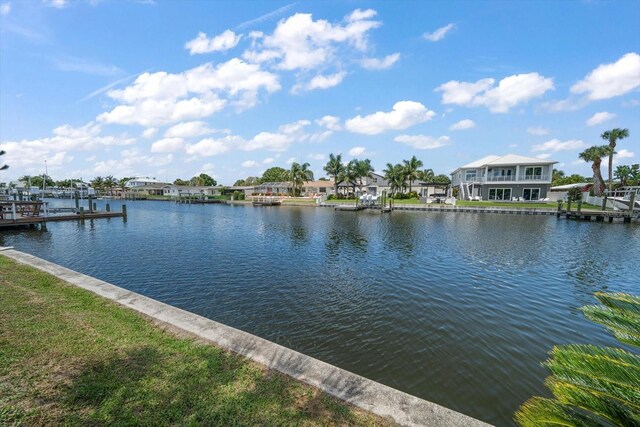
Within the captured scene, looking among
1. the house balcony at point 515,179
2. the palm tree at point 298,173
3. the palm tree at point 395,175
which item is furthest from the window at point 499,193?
the palm tree at point 298,173

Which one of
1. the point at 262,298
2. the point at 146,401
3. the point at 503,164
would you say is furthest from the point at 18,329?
the point at 503,164

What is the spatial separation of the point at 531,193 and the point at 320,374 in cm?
6339

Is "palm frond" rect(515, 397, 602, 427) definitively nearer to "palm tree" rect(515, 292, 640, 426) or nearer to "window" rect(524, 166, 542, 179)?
"palm tree" rect(515, 292, 640, 426)

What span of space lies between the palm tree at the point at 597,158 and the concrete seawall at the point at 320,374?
69.9 m

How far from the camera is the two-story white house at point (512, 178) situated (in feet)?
173

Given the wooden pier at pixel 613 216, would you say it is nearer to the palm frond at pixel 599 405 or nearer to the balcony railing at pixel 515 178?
the balcony railing at pixel 515 178

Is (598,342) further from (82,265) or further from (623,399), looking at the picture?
(82,265)

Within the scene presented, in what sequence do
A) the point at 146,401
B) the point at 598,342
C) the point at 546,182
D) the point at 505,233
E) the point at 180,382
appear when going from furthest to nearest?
the point at 546,182, the point at 505,233, the point at 598,342, the point at 180,382, the point at 146,401

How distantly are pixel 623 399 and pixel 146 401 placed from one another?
5404 millimetres

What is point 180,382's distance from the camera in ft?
15.7

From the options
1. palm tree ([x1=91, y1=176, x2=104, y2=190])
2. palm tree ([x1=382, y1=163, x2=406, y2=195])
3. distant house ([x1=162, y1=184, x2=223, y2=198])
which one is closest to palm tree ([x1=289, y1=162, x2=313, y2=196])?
palm tree ([x1=382, y1=163, x2=406, y2=195])

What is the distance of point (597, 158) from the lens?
5456 cm

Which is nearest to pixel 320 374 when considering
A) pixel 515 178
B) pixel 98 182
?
A: pixel 515 178

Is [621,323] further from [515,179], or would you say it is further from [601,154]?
[601,154]
